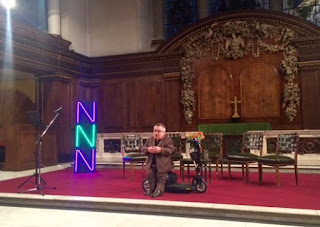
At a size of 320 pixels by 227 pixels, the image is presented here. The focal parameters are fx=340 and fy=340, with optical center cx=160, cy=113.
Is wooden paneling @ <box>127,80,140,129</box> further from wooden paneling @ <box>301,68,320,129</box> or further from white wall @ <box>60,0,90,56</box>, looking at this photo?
wooden paneling @ <box>301,68,320,129</box>

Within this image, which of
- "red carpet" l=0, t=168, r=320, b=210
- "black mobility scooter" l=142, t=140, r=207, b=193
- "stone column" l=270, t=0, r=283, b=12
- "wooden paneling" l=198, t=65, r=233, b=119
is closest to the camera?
"red carpet" l=0, t=168, r=320, b=210

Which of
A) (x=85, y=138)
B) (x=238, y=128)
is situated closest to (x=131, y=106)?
(x=85, y=138)

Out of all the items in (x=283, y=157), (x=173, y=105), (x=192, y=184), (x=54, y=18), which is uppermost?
(x=54, y=18)

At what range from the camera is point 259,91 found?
391 inches

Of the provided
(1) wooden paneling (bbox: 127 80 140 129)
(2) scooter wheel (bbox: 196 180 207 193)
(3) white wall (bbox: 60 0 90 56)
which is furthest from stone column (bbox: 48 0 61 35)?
(2) scooter wheel (bbox: 196 180 207 193)

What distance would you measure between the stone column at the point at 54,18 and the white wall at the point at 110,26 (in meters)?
0.66

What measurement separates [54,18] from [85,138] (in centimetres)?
463

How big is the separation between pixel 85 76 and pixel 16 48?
10.3 feet

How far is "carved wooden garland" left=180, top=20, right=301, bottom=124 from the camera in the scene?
952 cm

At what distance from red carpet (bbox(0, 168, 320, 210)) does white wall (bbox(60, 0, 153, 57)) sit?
5.59 meters

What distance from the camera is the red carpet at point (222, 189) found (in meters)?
4.82

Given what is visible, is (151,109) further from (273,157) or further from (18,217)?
(18,217)

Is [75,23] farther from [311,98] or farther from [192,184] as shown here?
[192,184]

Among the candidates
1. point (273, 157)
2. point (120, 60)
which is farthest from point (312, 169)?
point (120, 60)
